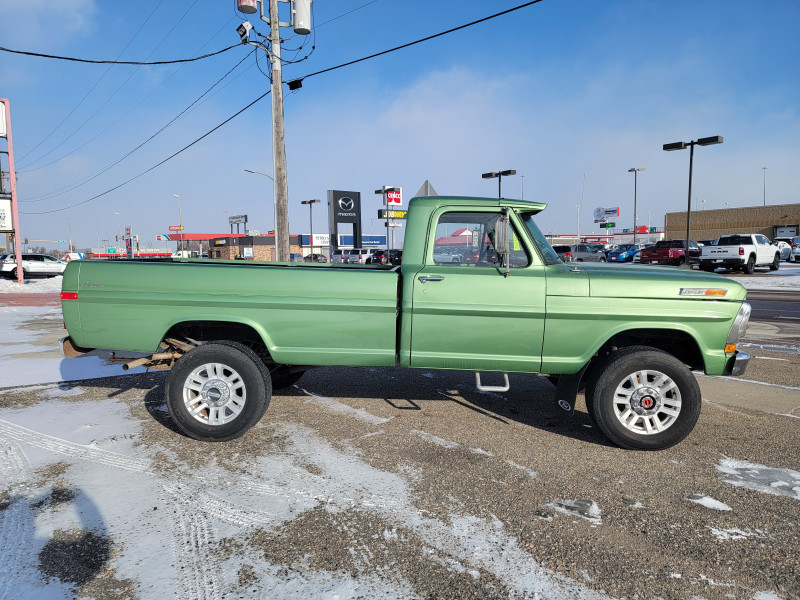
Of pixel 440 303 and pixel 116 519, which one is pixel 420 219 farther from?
pixel 116 519

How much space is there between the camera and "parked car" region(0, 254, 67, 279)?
31891mm

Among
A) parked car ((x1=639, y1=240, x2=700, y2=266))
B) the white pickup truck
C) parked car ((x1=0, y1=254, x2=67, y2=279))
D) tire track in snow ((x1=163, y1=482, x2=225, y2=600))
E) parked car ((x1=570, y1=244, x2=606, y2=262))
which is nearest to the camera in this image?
tire track in snow ((x1=163, y1=482, x2=225, y2=600))

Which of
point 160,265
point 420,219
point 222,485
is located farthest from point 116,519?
point 420,219

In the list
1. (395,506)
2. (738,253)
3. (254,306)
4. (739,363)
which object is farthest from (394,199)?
(738,253)

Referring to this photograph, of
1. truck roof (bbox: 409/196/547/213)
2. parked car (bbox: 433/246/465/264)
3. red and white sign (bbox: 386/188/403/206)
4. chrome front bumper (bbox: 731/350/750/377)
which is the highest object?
red and white sign (bbox: 386/188/403/206)

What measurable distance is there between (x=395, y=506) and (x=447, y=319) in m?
1.60

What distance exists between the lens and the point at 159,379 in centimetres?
634

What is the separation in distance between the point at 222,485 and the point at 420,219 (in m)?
2.65

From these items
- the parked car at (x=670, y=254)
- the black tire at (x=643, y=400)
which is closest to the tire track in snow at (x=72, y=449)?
the black tire at (x=643, y=400)

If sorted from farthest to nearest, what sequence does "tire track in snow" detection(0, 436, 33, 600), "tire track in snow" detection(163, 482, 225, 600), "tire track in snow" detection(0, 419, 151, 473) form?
"tire track in snow" detection(0, 419, 151, 473), "tire track in snow" detection(0, 436, 33, 600), "tire track in snow" detection(163, 482, 225, 600)

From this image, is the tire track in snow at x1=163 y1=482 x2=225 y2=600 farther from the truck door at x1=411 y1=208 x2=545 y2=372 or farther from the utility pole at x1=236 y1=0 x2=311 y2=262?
the utility pole at x1=236 y1=0 x2=311 y2=262

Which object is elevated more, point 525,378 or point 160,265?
point 160,265

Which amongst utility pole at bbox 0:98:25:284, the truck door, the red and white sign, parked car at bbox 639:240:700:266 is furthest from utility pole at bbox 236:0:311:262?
parked car at bbox 639:240:700:266

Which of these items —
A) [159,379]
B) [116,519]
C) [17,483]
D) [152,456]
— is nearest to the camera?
[116,519]
